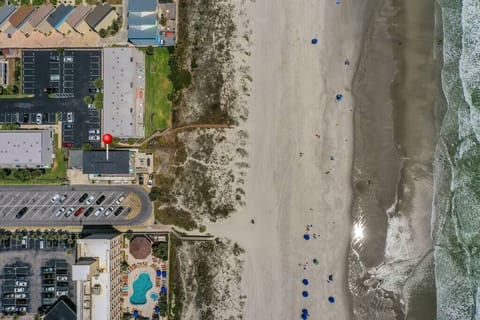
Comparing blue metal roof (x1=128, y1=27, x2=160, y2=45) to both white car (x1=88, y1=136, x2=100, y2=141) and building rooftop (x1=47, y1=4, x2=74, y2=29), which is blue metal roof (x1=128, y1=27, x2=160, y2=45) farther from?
white car (x1=88, y1=136, x2=100, y2=141)

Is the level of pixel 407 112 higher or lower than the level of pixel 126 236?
higher

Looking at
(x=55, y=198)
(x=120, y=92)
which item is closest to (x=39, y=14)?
(x=120, y=92)

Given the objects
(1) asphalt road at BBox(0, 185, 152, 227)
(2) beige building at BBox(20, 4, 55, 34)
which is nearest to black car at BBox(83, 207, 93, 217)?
(1) asphalt road at BBox(0, 185, 152, 227)

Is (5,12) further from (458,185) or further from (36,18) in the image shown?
(458,185)

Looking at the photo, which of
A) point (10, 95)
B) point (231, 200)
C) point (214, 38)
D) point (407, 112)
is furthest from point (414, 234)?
point (10, 95)

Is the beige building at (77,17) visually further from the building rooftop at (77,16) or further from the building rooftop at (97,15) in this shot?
the building rooftop at (97,15)

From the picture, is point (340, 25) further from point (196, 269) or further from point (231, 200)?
point (196, 269)
